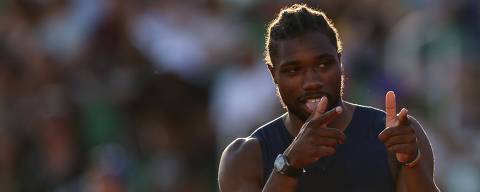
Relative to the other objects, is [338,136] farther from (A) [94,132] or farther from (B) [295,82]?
(A) [94,132]

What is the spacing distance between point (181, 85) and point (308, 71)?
224 inches

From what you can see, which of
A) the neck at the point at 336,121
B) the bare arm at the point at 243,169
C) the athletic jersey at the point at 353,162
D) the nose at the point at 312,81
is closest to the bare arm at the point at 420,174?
the athletic jersey at the point at 353,162

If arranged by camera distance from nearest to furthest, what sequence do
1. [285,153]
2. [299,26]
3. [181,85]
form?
[285,153], [299,26], [181,85]

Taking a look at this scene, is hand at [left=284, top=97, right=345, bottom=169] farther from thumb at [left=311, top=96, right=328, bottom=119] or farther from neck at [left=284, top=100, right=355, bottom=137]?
neck at [left=284, top=100, right=355, bottom=137]

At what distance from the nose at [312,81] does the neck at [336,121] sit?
0.31m

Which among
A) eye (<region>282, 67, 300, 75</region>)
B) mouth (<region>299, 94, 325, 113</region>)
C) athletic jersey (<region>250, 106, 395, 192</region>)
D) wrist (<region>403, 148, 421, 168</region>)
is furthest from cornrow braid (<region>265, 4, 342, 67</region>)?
wrist (<region>403, 148, 421, 168</region>)

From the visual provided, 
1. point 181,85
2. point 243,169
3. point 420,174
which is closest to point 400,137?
point 420,174

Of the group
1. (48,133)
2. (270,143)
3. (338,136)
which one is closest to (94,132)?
(48,133)

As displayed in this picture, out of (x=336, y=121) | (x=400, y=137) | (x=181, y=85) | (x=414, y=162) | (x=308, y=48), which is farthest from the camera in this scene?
(x=181, y=85)

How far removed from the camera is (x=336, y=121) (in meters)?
6.10

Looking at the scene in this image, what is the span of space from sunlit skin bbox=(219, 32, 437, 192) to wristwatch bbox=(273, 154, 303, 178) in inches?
0.8

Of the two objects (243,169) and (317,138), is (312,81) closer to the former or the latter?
(317,138)

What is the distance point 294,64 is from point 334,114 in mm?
491

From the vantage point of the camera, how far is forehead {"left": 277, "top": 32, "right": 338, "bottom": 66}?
580 cm
